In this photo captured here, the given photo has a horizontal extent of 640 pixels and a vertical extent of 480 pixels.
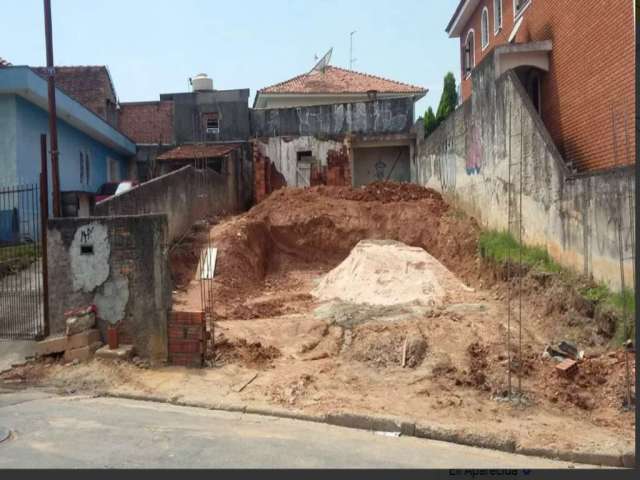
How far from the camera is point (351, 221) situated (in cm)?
1581

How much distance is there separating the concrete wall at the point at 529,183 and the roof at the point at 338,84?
14.4 metres

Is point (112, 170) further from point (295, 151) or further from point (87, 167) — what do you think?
point (295, 151)

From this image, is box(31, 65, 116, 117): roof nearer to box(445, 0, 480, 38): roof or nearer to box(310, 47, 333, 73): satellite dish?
box(310, 47, 333, 73): satellite dish

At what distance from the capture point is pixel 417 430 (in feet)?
19.2

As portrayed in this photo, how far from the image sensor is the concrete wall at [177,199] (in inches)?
449

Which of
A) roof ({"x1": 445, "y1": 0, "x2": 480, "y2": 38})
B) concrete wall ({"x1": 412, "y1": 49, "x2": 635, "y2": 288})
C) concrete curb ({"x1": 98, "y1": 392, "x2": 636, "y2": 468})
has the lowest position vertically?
concrete curb ({"x1": 98, "y1": 392, "x2": 636, "y2": 468})

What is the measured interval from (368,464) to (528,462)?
1.56 metres

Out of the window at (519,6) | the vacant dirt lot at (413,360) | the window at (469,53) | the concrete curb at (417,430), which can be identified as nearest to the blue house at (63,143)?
the vacant dirt lot at (413,360)

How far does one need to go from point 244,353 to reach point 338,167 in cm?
1591

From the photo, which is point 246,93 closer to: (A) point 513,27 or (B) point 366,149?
(B) point 366,149

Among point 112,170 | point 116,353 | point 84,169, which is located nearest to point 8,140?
point 84,169

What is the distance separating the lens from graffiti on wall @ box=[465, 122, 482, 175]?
13.1m

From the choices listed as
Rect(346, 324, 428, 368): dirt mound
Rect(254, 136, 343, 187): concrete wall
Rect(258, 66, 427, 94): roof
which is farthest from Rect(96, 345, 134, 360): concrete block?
Rect(258, 66, 427, 94): roof

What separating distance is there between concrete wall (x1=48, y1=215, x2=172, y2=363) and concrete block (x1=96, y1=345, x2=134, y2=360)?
0.13 metres
